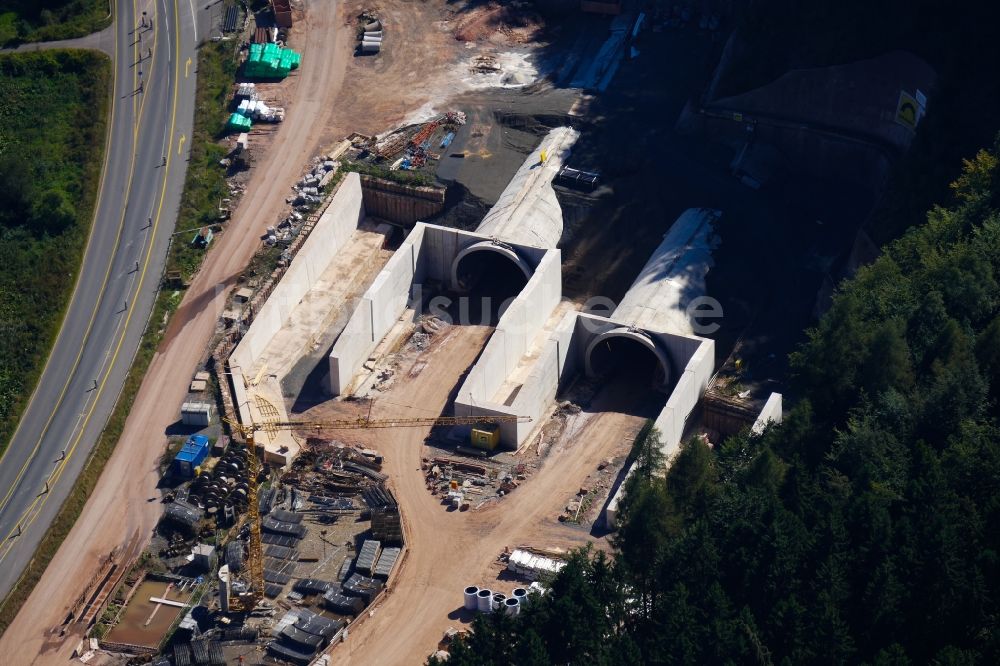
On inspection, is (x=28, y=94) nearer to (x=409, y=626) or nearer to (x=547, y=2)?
(x=547, y=2)

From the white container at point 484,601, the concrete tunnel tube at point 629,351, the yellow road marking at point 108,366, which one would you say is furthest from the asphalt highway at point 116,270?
the concrete tunnel tube at point 629,351

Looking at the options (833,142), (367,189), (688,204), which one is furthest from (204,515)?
(833,142)

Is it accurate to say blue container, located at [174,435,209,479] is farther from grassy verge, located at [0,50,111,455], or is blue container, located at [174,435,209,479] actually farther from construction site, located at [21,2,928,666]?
grassy verge, located at [0,50,111,455]

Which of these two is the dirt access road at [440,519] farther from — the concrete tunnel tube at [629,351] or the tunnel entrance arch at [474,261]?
the tunnel entrance arch at [474,261]

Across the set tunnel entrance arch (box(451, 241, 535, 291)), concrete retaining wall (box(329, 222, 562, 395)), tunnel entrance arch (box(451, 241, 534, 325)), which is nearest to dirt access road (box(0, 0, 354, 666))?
concrete retaining wall (box(329, 222, 562, 395))

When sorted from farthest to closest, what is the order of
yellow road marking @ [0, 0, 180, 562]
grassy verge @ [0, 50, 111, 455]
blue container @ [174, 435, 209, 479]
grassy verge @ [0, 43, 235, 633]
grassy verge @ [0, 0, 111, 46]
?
grassy verge @ [0, 0, 111, 46] → grassy verge @ [0, 50, 111, 455] → blue container @ [174, 435, 209, 479] → yellow road marking @ [0, 0, 180, 562] → grassy verge @ [0, 43, 235, 633]
